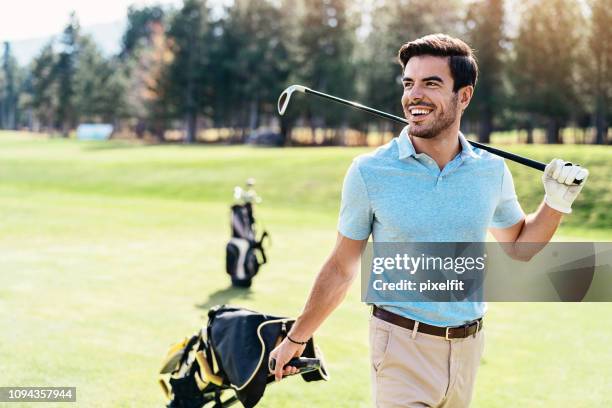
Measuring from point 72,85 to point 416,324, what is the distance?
101401mm

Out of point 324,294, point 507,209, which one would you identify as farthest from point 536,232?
point 324,294

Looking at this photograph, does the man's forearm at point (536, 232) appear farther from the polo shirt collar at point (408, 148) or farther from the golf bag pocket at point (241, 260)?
the golf bag pocket at point (241, 260)

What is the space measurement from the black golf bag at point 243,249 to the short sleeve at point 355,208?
655 cm

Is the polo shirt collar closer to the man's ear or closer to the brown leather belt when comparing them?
the man's ear

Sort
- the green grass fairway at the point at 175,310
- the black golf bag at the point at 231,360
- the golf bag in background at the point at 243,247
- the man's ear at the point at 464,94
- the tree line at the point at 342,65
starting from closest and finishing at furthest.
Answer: the man's ear at the point at 464,94 < the black golf bag at the point at 231,360 < the green grass fairway at the point at 175,310 < the golf bag in background at the point at 243,247 < the tree line at the point at 342,65

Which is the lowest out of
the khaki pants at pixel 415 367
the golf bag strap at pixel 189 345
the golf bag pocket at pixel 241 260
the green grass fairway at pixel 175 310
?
the green grass fairway at pixel 175 310

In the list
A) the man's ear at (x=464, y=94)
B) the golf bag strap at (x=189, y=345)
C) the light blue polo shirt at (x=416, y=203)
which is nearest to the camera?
the light blue polo shirt at (x=416, y=203)

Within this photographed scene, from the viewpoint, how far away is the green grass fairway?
6.10m

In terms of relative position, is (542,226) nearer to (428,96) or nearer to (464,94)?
(464,94)

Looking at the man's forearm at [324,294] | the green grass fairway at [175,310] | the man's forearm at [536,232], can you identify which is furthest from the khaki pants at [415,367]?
the green grass fairway at [175,310]

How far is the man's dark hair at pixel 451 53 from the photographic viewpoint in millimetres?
3324

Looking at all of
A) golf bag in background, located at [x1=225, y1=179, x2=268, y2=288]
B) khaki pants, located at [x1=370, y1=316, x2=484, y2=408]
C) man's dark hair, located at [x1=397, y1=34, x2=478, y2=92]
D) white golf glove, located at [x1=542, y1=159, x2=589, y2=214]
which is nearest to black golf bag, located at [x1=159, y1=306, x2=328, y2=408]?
khaki pants, located at [x1=370, y1=316, x2=484, y2=408]

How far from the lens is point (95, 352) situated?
693cm

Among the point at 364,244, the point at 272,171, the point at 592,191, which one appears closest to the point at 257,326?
the point at 364,244
